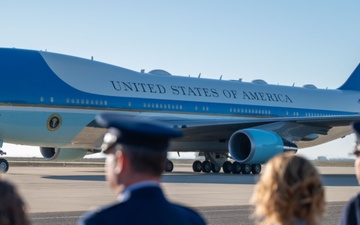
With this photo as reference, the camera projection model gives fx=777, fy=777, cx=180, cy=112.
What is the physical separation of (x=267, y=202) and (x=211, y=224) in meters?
7.32

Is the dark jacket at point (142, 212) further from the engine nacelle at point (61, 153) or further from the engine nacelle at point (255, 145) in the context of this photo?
the engine nacelle at point (61, 153)

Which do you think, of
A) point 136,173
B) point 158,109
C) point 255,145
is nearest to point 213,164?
point 158,109

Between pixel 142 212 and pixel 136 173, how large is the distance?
15 cm

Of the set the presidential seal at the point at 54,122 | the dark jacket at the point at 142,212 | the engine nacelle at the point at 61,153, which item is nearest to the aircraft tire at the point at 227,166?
the engine nacelle at the point at 61,153

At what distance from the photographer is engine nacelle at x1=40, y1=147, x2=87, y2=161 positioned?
2809cm

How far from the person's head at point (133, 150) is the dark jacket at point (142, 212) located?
0.20 ft

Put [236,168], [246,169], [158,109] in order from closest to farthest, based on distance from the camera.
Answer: [246,169] < [158,109] < [236,168]

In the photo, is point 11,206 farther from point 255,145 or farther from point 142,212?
point 255,145

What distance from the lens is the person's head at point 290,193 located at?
3139mm

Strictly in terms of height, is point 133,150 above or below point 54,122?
below

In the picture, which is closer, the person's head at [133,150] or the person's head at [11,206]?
the person's head at [11,206]

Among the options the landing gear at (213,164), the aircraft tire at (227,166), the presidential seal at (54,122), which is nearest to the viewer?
the presidential seal at (54,122)

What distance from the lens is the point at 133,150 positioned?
2.94 metres

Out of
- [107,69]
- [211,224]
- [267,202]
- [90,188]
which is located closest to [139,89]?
[107,69]
